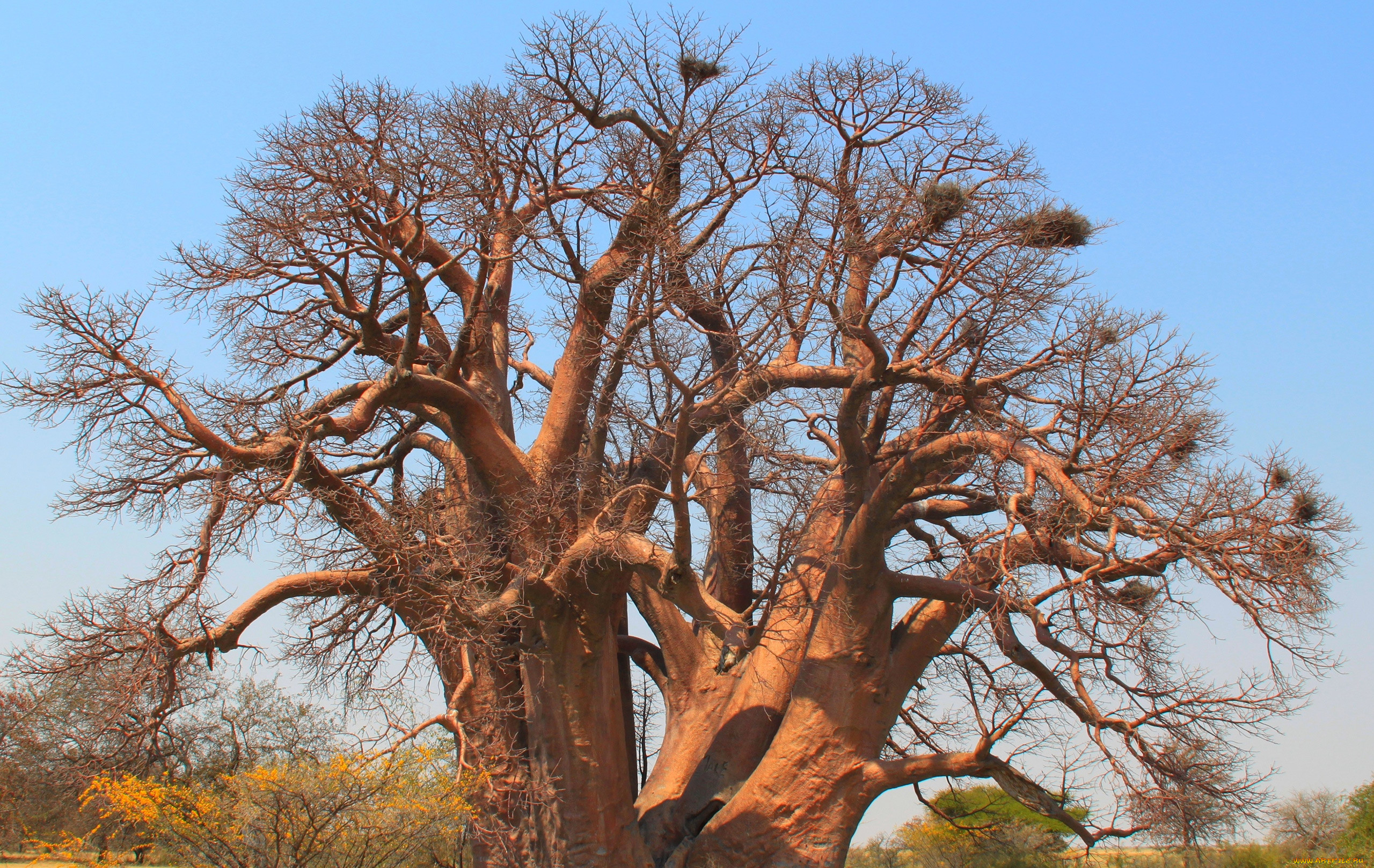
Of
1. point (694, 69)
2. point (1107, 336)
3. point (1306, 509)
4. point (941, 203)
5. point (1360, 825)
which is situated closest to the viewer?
point (1306, 509)

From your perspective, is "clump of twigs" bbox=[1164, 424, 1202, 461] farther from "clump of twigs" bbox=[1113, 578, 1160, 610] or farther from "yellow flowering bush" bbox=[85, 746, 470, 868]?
"yellow flowering bush" bbox=[85, 746, 470, 868]

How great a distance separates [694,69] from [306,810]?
6.86 metres

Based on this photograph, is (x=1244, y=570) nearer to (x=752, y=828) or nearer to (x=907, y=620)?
(x=907, y=620)

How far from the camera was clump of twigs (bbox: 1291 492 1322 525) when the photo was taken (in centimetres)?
650

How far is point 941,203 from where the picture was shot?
737cm

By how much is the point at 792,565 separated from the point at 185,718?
459 inches

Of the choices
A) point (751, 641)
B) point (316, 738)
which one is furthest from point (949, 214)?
point (316, 738)

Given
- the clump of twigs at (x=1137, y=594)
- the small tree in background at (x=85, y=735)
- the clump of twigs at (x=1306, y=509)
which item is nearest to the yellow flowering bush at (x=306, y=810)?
the small tree in background at (x=85, y=735)

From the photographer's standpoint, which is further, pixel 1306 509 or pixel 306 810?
pixel 306 810

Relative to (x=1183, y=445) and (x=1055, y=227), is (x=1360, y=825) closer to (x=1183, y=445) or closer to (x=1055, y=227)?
(x=1183, y=445)

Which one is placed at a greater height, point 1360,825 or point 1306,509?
point 1306,509

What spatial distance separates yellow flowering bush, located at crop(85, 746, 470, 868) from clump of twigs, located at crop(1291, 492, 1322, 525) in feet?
20.9

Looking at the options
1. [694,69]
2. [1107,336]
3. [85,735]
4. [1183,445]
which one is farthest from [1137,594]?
[85,735]

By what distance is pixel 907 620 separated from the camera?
27.6 feet
